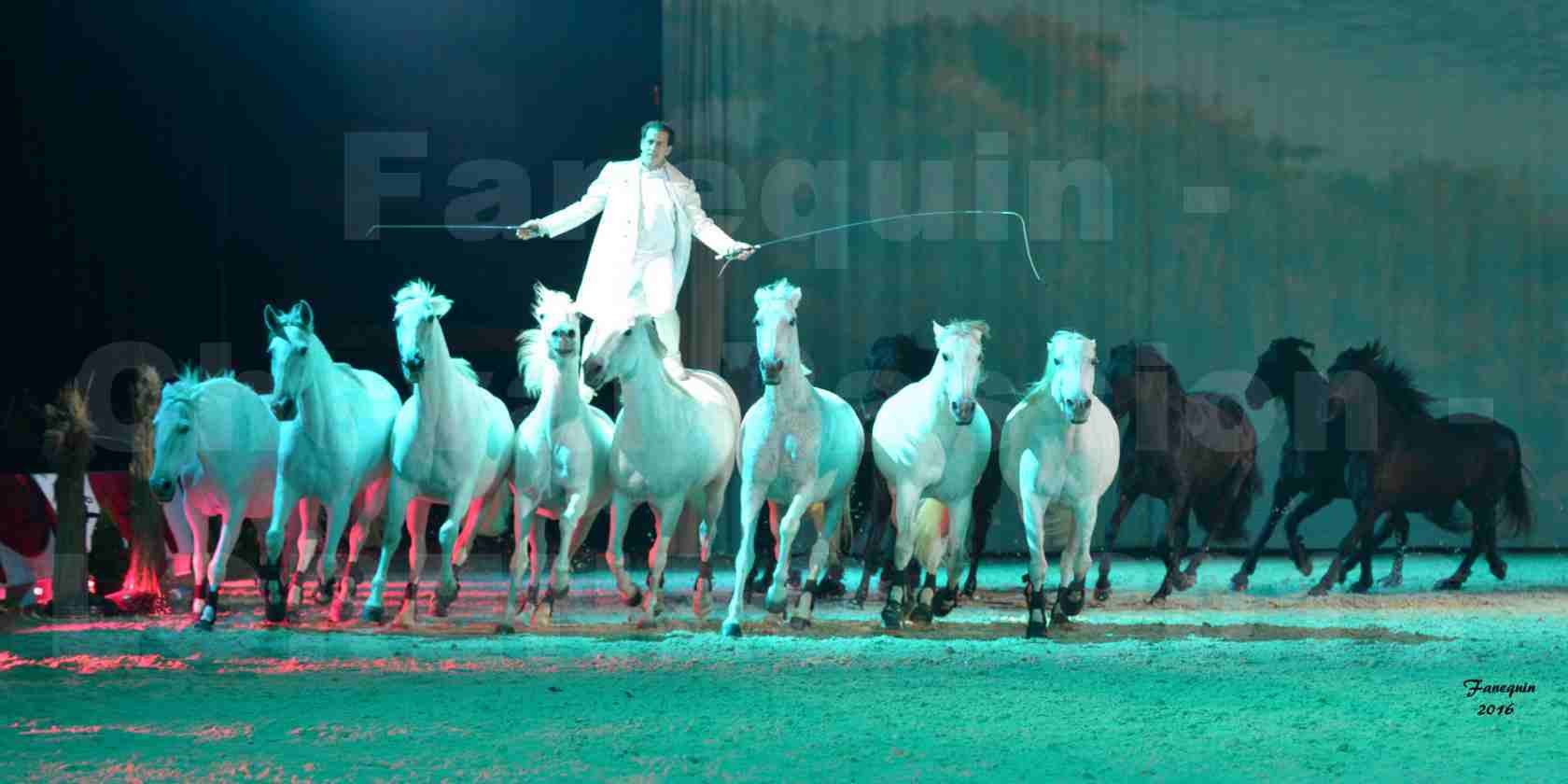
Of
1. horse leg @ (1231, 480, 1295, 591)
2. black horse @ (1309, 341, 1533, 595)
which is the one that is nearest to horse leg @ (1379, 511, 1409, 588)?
black horse @ (1309, 341, 1533, 595)

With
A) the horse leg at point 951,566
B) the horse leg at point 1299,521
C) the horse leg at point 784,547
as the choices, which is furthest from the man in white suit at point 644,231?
the horse leg at point 1299,521

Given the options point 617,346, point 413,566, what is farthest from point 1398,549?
point 413,566

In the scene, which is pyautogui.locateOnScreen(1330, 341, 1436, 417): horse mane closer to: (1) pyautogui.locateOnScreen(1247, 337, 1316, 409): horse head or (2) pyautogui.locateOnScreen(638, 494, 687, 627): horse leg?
(1) pyautogui.locateOnScreen(1247, 337, 1316, 409): horse head

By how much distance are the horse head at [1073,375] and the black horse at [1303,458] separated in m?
3.05

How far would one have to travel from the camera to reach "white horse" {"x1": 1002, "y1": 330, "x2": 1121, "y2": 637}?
6664 millimetres

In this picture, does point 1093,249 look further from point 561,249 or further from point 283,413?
point 283,413

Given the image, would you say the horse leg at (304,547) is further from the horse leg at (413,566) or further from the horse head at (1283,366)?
the horse head at (1283,366)

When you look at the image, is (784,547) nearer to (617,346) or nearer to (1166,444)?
(617,346)

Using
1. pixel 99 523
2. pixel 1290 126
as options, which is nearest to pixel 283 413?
pixel 99 523

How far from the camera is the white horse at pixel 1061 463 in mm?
6664

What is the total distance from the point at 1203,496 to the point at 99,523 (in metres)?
6.27

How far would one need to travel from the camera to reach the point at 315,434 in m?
6.90

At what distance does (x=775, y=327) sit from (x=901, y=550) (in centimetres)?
119

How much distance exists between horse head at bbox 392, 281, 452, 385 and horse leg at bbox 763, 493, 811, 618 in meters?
1.67
